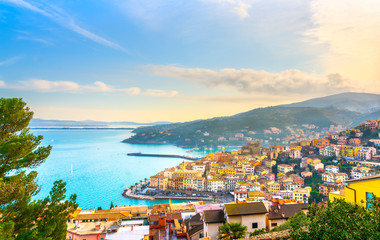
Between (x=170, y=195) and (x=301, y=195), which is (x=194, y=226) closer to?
(x=301, y=195)

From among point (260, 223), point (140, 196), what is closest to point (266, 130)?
point (140, 196)

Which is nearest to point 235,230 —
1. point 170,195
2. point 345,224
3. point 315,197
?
point 345,224

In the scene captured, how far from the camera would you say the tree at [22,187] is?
1931 mm

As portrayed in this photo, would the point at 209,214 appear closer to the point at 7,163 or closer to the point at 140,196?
the point at 7,163

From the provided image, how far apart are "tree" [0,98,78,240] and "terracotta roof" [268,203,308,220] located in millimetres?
4334

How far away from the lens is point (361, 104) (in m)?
83.9

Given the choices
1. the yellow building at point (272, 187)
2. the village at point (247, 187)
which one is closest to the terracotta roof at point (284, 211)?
the village at point (247, 187)

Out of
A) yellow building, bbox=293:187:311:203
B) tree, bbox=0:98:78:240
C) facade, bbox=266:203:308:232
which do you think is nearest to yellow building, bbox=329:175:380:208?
facade, bbox=266:203:308:232

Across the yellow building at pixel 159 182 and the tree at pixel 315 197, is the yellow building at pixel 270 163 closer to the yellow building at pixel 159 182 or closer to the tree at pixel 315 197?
the tree at pixel 315 197

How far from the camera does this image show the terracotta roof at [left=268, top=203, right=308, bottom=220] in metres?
5.30

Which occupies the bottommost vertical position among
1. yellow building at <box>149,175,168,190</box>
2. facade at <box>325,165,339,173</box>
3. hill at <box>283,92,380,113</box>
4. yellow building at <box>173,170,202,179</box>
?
yellow building at <box>149,175,168,190</box>

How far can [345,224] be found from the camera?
168cm

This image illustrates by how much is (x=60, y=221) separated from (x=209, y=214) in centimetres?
313

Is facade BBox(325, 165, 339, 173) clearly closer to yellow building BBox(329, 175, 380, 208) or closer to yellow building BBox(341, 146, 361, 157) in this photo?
yellow building BBox(341, 146, 361, 157)
